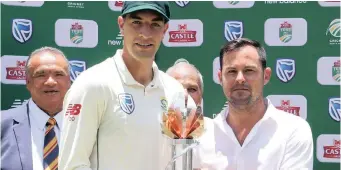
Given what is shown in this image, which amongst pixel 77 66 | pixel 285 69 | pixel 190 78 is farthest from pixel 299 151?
pixel 77 66

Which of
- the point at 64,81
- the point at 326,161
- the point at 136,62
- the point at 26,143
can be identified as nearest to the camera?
the point at 136,62

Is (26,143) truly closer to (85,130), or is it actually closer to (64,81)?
(64,81)

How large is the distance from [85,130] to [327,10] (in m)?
1.89

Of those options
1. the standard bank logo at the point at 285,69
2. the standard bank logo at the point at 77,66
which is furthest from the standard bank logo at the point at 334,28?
the standard bank logo at the point at 77,66

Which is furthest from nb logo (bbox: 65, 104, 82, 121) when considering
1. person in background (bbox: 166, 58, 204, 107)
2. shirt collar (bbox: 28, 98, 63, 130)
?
person in background (bbox: 166, 58, 204, 107)

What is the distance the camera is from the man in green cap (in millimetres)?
1813

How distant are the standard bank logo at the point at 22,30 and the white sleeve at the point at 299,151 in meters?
1.84

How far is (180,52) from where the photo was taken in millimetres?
3270

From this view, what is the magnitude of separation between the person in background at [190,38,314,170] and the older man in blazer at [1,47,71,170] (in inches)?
36.1

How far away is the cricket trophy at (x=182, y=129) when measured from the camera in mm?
1812

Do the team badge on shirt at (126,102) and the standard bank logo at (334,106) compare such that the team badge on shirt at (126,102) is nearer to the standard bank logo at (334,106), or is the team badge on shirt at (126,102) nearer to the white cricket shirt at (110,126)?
the white cricket shirt at (110,126)

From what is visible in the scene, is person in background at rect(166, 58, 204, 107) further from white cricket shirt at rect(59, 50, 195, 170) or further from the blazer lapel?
white cricket shirt at rect(59, 50, 195, 170)

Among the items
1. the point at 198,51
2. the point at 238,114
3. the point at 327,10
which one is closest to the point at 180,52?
the point at 198,51

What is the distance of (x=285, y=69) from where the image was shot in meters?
3.18
